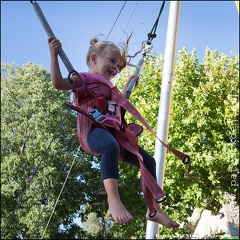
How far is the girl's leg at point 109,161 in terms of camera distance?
→ 206 cm

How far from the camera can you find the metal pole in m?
6.35

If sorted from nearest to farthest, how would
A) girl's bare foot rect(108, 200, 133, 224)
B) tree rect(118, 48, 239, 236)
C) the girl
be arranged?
girl's bare foot rect(108, 200, 133, 224)
the girl
tree rect(118, 48, 239, 236)

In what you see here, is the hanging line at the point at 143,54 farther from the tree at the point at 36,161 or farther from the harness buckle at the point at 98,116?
the tree at the point at 36,161

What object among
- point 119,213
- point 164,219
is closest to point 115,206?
point 119,213

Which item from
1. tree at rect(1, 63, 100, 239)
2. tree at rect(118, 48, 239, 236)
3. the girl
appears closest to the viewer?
the girl

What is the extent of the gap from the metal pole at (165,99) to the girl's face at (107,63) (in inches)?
156

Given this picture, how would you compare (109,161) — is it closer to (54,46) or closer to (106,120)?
(106,120)

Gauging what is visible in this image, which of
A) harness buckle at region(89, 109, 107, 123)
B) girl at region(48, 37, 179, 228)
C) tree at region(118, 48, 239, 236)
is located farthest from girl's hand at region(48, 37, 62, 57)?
tree at region(118, 48, 239, 236)

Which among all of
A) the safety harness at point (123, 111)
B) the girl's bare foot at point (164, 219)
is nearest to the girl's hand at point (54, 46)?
the safety harness at point (123, 111)

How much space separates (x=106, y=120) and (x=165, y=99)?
429 cm

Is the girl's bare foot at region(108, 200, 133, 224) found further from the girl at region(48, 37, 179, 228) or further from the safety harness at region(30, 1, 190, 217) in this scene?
the safety harness at region(30, 1, 190, 217)

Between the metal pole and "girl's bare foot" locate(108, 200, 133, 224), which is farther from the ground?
the metal pole

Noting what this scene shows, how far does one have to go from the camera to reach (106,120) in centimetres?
227

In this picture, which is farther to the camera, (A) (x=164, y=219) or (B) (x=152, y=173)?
(B) (x=152, y=173)
